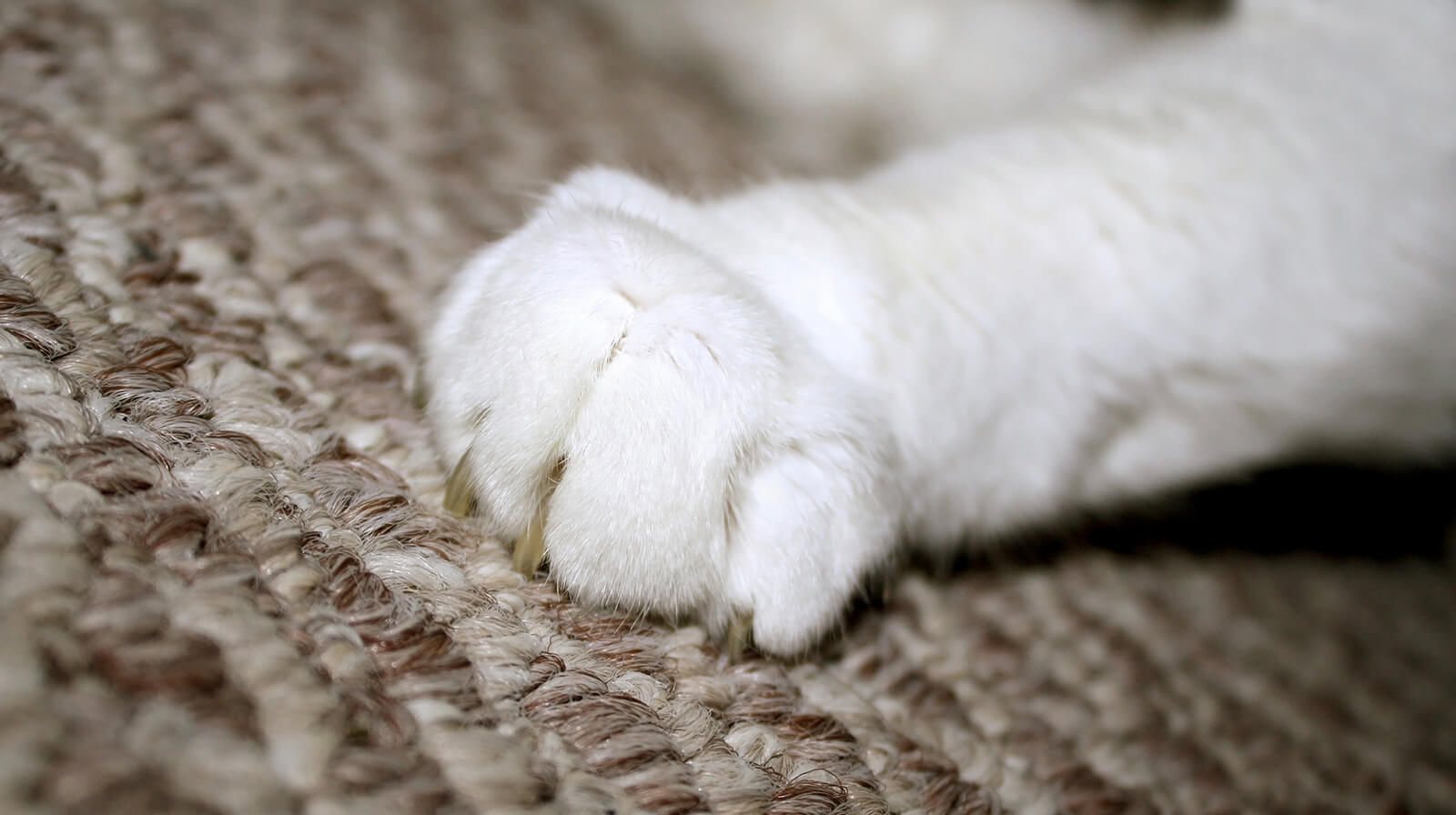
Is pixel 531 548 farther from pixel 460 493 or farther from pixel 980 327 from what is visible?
pixel 980 327

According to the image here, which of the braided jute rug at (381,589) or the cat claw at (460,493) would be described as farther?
the cat claw at (460,493)

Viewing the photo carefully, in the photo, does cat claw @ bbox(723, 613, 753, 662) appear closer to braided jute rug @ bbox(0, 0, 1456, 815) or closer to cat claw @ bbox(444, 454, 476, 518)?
braided jute rug @ bbox(0, 0, 1456, 815)

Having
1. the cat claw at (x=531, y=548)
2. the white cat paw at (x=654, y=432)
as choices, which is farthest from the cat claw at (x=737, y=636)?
the cat claw at (x=531, y=548)

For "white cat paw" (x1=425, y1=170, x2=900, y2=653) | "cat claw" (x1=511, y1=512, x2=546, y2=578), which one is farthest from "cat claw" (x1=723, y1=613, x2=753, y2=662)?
"cat claw" (x1=511, y1=512, x2=546, y2=578)

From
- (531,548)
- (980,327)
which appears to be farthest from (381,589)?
(980,327)

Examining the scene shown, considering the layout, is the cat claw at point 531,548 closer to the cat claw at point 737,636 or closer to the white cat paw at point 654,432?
the white cat paw at point 654,432

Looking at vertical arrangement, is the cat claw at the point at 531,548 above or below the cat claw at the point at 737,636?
above

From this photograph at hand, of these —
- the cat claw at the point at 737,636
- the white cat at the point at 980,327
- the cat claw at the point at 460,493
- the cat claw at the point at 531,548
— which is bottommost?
the cat claw at the point at 737,636
